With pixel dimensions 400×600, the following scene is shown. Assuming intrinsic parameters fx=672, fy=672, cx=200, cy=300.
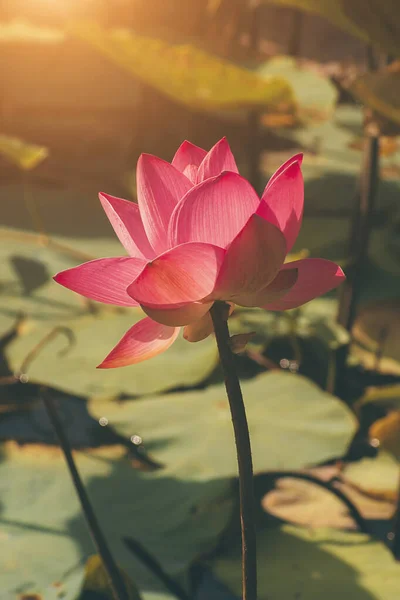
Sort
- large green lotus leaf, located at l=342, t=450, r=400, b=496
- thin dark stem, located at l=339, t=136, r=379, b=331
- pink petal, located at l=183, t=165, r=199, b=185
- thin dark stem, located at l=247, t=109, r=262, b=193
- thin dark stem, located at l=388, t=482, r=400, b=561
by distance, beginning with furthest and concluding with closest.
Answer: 1. thin dark stem, located at l=247, t=109, r=262, b=193
2. thin dark stem, located at l=339, t=136, r=379, b=331
3. large green lotus leaf, located at l=342, t=450, r=400, b=496
4. thin dark stem, located at l=388, t=482, r=400, b=561
5. pink petal, located at l=183, t=165, r=199, b=185

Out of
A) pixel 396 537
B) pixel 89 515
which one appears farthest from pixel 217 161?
pixel 396 537

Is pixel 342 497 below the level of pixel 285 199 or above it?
below

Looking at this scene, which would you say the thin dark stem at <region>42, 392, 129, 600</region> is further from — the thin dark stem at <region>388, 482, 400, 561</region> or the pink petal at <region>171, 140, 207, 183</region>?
the thin dark stem at <region>388, 482, 400, 561</region>

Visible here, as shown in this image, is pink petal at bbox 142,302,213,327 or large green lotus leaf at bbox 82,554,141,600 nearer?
pink petal at bbox 142,302,213,327

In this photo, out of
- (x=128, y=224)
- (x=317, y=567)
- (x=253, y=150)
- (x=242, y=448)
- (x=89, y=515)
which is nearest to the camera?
(x=242, y=448)

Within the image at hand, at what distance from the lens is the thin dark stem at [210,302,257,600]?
37cm

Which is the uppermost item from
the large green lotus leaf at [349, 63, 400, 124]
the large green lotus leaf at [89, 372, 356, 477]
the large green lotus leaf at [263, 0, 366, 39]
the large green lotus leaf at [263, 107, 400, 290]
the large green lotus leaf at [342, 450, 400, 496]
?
the large green lotus leaf at [263, 0, 366, 39]

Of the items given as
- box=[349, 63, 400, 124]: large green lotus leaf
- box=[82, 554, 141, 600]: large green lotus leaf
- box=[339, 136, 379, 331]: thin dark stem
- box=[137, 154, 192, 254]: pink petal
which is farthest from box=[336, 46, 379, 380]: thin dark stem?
box=[137, 154, 192, 254]: pink petal

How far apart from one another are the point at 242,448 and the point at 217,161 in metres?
0.20

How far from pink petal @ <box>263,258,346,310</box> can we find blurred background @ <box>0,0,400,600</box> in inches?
17.5

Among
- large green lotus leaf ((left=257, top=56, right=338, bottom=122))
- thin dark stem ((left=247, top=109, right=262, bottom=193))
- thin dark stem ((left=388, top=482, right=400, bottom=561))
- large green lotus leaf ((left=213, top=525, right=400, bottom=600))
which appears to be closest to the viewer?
large green lotus leaf ((left=213, top=525, right=400, bottom=600))

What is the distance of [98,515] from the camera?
0.96 m

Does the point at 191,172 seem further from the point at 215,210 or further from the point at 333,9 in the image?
the point at 333,9

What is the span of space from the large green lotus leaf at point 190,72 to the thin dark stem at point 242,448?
1076 millimetres
